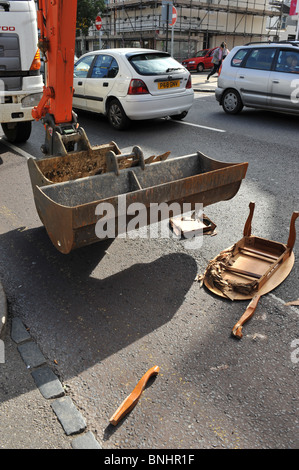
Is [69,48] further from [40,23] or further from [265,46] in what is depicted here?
[265,46]

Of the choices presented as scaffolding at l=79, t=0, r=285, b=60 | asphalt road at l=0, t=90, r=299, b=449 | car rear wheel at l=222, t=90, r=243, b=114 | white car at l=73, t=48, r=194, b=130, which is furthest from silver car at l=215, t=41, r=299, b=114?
scaffolding at l=79, t=0, r=285, b=60

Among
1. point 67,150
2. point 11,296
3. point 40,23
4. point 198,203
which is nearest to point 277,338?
point 198,203

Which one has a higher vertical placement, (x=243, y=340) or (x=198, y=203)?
(x=198, y=203)

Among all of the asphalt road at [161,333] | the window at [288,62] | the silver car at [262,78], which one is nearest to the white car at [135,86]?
the silver car at [262,78]

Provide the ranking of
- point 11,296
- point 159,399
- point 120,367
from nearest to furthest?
1. point 159,399
2. point 120,367
3. point 11,296

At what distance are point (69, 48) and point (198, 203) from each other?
2.36m

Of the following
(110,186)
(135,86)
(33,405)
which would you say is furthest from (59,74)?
(135,86)

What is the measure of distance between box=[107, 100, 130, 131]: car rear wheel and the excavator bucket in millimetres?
4780

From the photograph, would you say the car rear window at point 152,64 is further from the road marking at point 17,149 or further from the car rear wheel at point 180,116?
the road marking at point 17,149

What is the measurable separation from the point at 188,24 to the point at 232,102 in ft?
93.4

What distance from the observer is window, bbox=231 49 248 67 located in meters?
11.2

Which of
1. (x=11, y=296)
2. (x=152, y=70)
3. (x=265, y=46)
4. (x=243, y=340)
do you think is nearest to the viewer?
(x=243, y=340)
